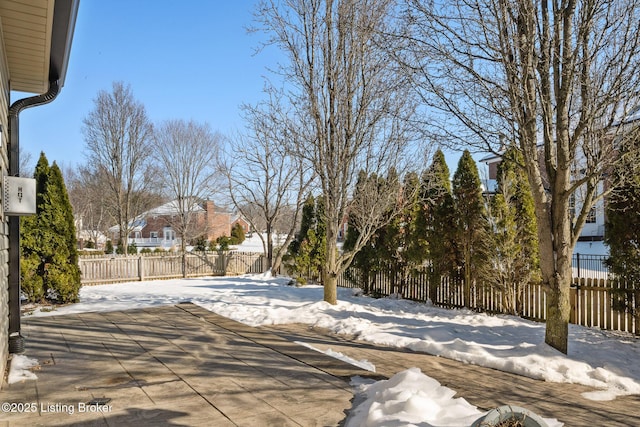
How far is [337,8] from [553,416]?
7803 millimetres

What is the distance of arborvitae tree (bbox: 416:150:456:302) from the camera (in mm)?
9359

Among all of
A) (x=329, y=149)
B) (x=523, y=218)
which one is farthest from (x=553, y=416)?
(x=329, y=149)

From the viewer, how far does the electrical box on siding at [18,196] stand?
4.40 metres

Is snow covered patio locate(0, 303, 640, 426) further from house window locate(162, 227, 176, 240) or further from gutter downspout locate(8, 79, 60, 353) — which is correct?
house window locate(162, 227, 176, 240)

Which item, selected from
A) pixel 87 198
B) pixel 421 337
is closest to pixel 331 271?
A: pixel 421 337

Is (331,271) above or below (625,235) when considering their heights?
below

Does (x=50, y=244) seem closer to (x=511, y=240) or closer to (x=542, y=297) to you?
(x=511, y=240)

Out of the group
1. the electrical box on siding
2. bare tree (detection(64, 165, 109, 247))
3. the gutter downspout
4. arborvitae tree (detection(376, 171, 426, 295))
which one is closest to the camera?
the electrical box on siding

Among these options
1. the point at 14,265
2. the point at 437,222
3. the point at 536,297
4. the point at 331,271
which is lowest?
the point at 536,297

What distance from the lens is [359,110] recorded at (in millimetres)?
8539

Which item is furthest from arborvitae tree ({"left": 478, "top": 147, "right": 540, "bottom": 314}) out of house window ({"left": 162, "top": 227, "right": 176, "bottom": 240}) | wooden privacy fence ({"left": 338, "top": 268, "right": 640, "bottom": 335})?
house window ({"left": 162, "top": 227, "right": 176, "bottom": 240})

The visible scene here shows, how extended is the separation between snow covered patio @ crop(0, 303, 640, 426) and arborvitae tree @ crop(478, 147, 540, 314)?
11.9 feet

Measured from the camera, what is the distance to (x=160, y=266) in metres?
15.4

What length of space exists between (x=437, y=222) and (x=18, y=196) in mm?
7584
